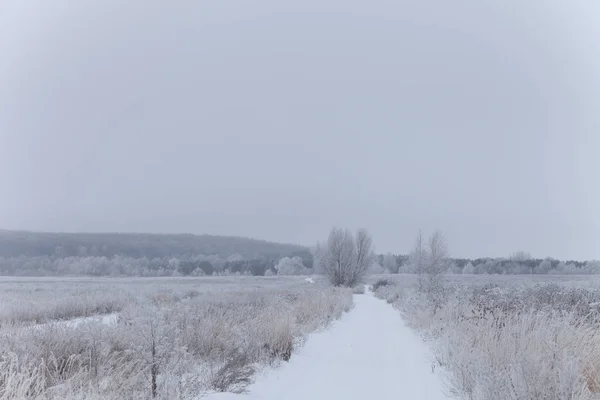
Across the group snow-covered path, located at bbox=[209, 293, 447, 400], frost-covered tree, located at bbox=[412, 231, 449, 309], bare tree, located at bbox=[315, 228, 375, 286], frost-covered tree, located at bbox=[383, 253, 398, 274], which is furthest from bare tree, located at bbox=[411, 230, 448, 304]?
frost-covered tree, located at bbox=[383, 253, 398, 274]

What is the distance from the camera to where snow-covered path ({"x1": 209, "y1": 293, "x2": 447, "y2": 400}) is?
743cm

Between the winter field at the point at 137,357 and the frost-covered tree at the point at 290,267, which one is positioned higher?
the winter field at the point at 137,357

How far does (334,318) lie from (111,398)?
641 inches

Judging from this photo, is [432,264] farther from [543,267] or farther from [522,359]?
[543,267]

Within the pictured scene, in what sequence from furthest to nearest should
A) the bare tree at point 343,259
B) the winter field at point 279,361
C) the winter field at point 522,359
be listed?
the bare tree at point 343,259 → the winter field at point 279,361 → the winter field at point 522,359

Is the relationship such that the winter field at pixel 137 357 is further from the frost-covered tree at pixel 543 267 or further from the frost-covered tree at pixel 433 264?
the frost-covered tree at pixel 543 267

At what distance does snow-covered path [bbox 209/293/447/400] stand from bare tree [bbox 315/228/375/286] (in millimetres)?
45601

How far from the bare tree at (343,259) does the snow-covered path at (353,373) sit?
1795 inches

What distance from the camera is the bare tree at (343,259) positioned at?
6038 cm

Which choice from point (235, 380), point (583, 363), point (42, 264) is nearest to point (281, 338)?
point (235, 380)

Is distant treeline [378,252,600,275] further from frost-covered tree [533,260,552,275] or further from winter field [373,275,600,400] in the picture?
winter field [373,275,600,400]

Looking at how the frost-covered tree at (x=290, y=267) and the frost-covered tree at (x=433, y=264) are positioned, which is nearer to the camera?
the frost-covered tree at (x=433, y=264)

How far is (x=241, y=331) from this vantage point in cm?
983

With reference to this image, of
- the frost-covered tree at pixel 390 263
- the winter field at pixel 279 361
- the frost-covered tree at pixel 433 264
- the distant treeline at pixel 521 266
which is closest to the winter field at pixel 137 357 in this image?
the winter field at pixel 279 361
